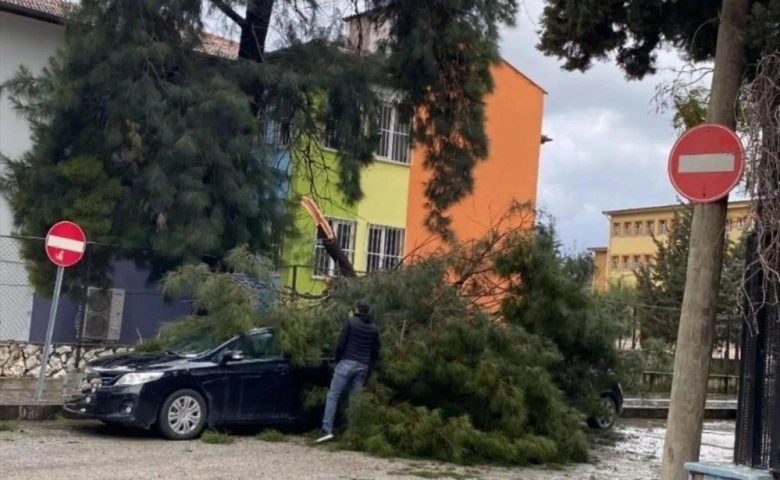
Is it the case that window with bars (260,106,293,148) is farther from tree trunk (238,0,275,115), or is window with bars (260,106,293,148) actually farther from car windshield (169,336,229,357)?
car windshield (169,336,229,357)

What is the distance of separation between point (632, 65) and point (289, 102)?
33.8 feet

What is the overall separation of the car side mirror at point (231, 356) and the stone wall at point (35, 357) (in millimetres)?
6715

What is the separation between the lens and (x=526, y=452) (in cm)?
1373

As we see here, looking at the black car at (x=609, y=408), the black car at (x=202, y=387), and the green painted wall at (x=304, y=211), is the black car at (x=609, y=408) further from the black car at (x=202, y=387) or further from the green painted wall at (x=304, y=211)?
the green painted wall at (x=304, y=211)

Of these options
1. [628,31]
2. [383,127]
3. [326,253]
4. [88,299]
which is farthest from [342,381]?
[383,127]

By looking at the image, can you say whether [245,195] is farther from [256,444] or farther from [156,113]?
[256,444]

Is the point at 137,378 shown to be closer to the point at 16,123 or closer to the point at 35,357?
the point at 35,357

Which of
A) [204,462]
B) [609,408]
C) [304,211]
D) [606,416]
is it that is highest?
[304,211]

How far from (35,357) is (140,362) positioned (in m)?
7.85

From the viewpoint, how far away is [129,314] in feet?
81.6

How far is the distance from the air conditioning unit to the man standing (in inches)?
383

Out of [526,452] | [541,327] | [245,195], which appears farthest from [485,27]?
[526,452]

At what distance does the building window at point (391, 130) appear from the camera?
883 inches

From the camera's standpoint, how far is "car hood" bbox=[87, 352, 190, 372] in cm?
1416
